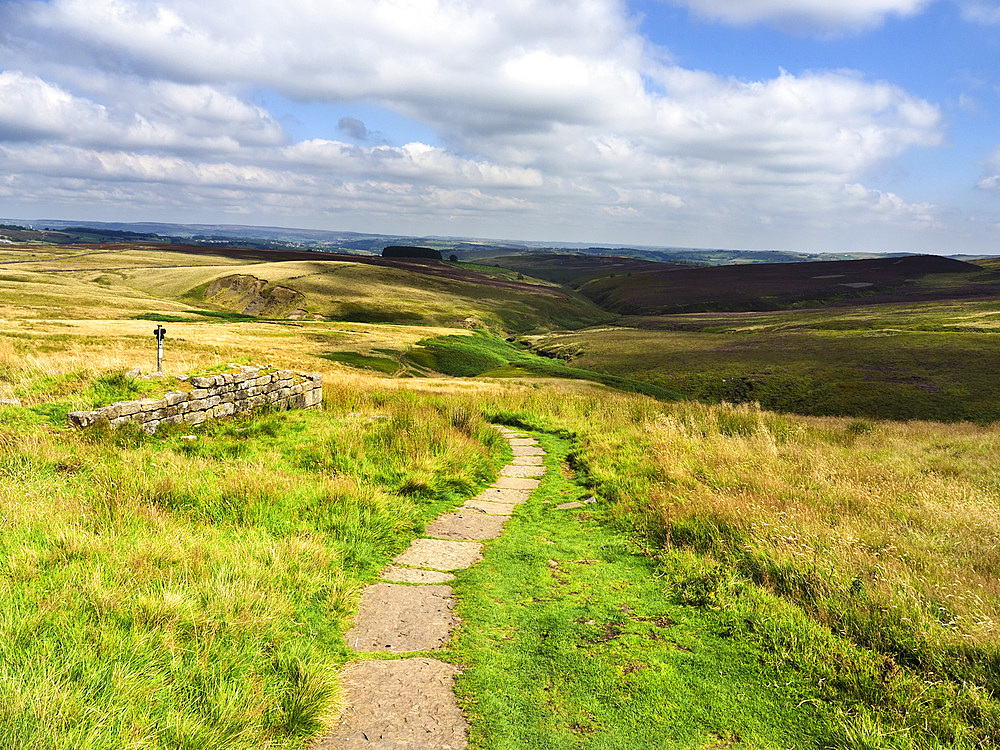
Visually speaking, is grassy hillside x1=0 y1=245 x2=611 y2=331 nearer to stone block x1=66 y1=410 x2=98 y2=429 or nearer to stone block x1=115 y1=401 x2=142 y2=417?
stone block x1=115 y1=401 x2=142 y2=417

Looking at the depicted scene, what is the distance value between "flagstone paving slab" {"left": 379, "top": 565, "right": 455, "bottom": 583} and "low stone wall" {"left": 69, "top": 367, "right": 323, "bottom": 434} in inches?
276

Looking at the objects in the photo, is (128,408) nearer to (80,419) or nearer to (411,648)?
(80,419)

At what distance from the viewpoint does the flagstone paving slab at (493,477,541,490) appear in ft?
35.0

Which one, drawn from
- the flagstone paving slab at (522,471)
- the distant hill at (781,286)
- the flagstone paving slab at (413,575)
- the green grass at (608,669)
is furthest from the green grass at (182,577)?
the distant hill at (781,286)

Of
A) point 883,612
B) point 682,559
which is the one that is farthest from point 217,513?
point 883,612

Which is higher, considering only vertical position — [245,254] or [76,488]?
[245,254]

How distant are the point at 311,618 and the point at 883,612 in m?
5.38

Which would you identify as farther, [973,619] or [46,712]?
[973,619]

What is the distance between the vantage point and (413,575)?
6.42 m

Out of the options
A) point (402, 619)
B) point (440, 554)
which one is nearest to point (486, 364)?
point (440, 554)

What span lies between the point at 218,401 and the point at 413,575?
879 cm

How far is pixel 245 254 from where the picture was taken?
170250mm

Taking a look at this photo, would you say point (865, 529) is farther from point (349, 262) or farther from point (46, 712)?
point (349, 262)

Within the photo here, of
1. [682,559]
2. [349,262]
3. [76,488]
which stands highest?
[349,262]
